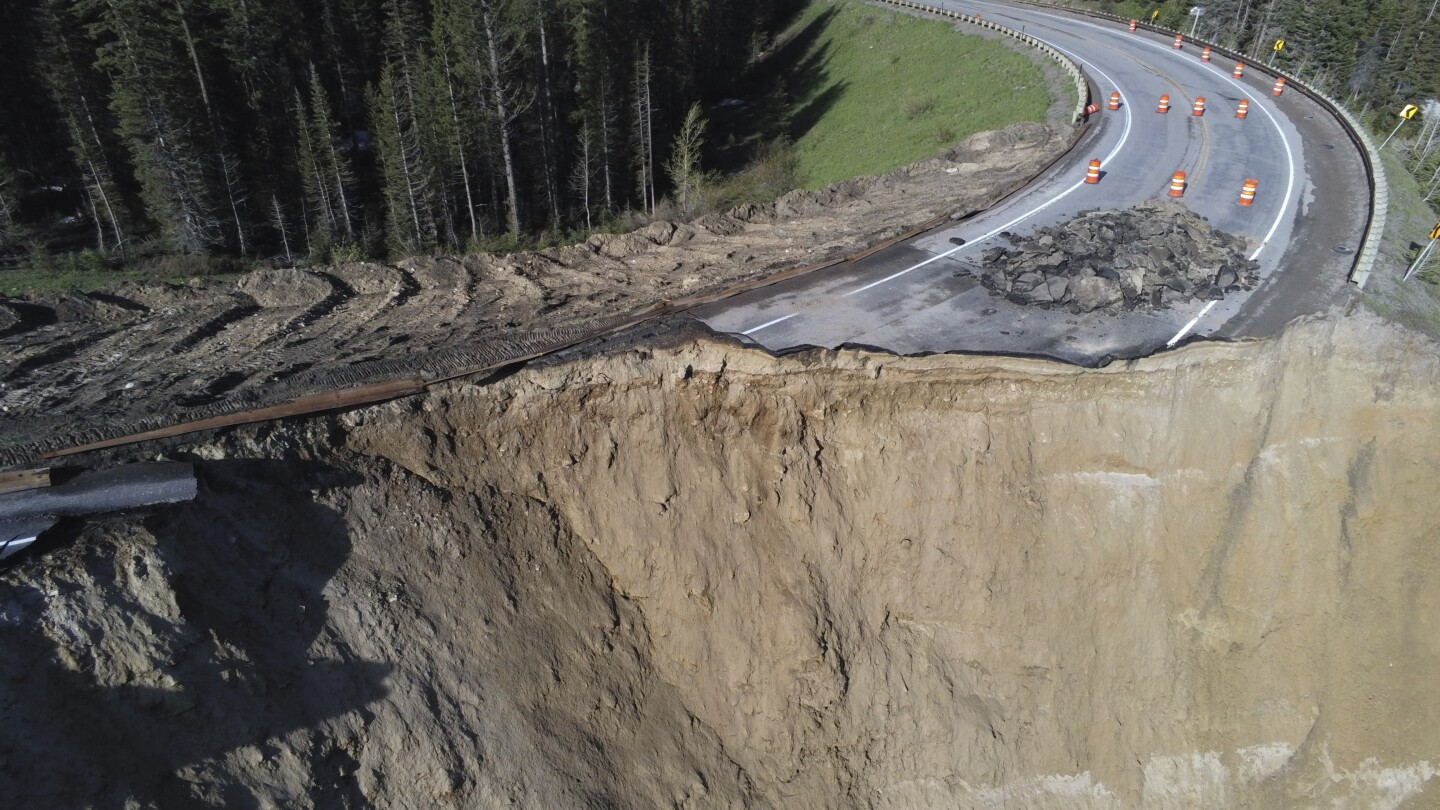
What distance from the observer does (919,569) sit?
1312 cm

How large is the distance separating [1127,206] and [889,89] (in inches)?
930

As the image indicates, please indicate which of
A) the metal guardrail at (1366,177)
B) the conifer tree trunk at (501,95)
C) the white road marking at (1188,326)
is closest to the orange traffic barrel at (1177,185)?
the metal guardrail at (1366,177)

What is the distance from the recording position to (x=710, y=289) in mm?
15023

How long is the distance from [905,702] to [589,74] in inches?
1043


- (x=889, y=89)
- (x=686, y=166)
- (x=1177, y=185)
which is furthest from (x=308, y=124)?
(x=1177, y=185)

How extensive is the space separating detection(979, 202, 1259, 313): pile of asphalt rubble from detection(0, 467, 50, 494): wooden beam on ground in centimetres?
1495

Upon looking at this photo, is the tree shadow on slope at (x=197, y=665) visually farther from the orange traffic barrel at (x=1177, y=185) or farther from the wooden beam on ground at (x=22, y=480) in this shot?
the orange traffic barrel at (x=1177, y=185)

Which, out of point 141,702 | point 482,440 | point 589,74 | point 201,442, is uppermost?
point 589,74

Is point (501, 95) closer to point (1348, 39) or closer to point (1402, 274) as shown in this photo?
point (1402, 274)

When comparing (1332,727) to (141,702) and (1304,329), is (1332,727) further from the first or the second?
(141,702)

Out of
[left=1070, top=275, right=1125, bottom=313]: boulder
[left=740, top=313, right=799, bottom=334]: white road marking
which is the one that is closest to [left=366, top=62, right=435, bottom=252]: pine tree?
[left=740, top=313, right=799, bottom=334]: white road marking

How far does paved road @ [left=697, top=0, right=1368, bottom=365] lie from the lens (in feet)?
45.0

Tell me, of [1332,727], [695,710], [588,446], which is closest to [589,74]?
[588,446]

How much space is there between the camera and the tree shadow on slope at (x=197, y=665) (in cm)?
850
